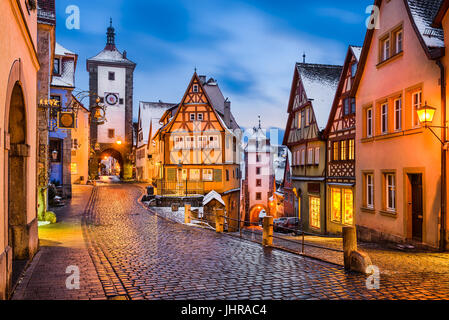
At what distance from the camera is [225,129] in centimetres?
3709

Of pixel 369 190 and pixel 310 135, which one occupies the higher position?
pixel 310 135

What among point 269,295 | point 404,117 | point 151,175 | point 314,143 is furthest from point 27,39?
point 151,175

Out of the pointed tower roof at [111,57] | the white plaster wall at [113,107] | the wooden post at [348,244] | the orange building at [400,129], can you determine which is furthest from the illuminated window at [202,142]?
the wooden post at [348,244]

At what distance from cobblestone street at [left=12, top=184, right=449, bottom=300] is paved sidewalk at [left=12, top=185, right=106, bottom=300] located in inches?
1.2

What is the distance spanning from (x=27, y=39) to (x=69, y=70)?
25.8m

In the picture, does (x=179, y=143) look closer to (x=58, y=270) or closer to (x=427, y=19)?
(x=427, y=19)

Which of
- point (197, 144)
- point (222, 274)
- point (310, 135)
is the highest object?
point (197, 144)

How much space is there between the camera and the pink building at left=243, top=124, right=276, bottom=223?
194ft

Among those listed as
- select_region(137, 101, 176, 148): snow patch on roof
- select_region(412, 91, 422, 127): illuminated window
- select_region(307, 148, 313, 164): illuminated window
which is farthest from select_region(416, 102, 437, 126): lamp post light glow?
select_region(137, 101, 176, 148): snow patch on roof

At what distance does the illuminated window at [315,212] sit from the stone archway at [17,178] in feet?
58.3

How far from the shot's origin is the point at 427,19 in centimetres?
1375

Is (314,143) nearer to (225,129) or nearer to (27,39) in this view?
(225,129)

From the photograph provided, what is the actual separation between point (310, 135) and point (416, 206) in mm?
11419

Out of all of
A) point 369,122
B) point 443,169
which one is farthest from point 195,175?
point 443,169
